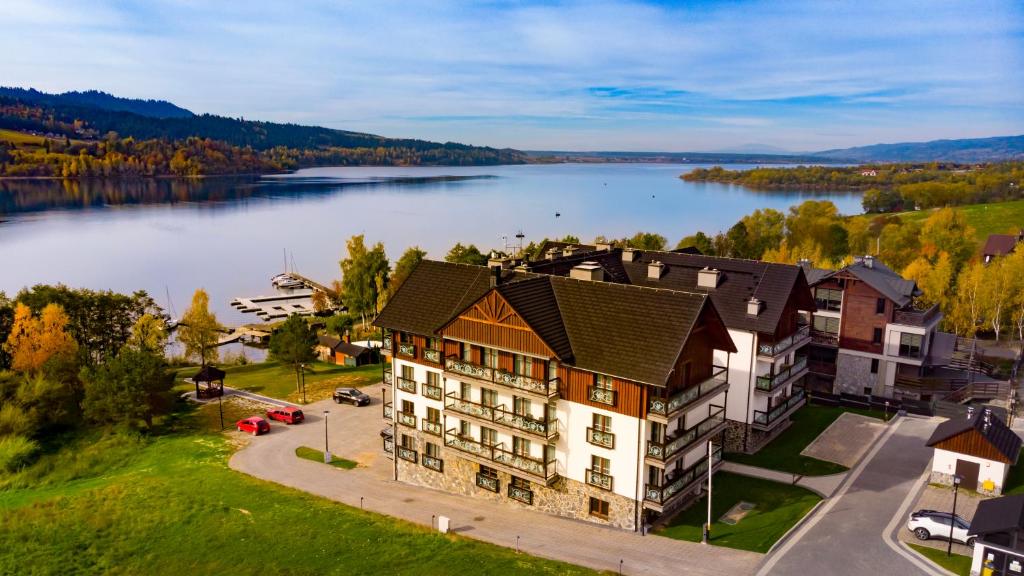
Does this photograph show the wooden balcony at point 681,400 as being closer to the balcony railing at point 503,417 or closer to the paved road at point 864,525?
the balcony railing at point 503,417

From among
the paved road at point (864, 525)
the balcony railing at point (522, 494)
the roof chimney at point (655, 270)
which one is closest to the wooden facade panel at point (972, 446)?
the paved road at point (864, 525)

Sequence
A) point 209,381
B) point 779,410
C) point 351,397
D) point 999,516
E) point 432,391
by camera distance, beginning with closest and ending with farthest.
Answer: point 999,516
point 432,391
point 779,410
point 351,397
point 209,381

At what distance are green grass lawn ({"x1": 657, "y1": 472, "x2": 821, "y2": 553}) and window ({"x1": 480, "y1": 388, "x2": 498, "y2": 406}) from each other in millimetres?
9917

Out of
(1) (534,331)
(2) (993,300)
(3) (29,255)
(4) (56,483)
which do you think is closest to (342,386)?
(4) (56,483)

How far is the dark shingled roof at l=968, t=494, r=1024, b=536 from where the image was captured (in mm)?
23000

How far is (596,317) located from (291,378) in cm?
3762

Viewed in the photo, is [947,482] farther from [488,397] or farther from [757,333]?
[488,397]

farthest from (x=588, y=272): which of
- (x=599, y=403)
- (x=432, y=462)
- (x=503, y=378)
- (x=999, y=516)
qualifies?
(x=999, y=516)

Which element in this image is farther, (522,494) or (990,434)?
(522,494)

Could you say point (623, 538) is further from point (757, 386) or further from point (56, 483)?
point (56, 483)

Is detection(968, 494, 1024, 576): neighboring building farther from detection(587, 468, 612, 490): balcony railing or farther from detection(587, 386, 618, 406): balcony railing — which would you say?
detection(587, 386, 618, 406): balcony railing

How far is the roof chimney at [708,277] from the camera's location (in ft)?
130

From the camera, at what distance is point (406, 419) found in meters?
36.2

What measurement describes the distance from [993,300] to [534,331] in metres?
50.2
